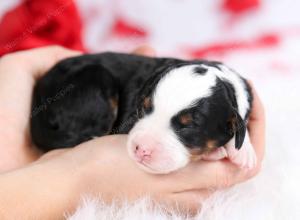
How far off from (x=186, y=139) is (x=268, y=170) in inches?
22.1

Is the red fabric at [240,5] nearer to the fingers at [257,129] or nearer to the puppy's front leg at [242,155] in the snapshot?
the fingers at [257,129]

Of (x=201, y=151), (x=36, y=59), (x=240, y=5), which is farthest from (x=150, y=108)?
(x=240, y=5)

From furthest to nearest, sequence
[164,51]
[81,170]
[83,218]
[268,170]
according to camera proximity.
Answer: [164,51] → [268,170] → [81,170] → [83,218]

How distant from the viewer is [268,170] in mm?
2213

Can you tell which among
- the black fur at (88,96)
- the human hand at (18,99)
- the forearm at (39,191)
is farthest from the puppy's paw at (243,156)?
the human hand at (18,99)

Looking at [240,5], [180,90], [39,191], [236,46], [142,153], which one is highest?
[180,90]

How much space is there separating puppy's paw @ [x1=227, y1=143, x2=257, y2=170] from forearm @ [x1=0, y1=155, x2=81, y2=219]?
60 cm

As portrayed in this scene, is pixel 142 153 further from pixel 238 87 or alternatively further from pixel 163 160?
pixel 238 87

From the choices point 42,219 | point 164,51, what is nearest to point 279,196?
point 42,219

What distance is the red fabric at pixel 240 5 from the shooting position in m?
3.70

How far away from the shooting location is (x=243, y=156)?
1.99 m

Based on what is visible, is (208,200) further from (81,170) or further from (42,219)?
(42,219)

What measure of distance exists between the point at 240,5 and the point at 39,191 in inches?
92.5

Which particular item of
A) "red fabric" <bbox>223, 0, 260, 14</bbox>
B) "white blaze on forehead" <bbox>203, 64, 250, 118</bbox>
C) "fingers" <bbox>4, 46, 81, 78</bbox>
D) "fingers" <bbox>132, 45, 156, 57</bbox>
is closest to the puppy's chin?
"white blaze on forehead" <bbox>203, 64, 250, 118</bbox>
